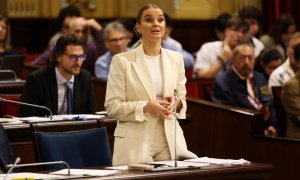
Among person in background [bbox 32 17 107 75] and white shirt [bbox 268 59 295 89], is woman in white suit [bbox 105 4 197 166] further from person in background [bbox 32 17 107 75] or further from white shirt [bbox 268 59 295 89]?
person in background [bbox 32 17 107 75]

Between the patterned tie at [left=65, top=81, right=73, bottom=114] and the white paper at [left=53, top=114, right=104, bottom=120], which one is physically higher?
the patterned tie at [left=65, top=81, right=73, bottom=114]

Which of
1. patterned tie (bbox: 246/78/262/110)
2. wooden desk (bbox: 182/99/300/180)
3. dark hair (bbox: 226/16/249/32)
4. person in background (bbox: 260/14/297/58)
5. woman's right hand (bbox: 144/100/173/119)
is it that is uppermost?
dark hair (bbox: 226/16/249/32)

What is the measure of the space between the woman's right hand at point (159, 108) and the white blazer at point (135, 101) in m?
0.08

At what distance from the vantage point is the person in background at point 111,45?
9.04 meters

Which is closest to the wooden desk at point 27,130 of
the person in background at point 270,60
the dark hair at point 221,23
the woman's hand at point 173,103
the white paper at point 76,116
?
the white paper at point 76,116

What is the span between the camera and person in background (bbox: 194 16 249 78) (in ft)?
31.9

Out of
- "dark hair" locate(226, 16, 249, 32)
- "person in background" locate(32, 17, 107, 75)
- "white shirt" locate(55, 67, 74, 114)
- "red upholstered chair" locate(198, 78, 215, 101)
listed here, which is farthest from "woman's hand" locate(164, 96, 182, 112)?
"dark hair" locate(226, 16, 249, 32)

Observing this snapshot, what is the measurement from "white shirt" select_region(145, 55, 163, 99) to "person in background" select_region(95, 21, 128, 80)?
3.65m

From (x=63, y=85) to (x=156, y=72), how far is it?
5.57 ft

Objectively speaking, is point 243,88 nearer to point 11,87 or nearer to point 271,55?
point 271,55

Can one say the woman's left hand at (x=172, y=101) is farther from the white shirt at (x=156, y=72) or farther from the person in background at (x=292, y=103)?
the person in background at (x=292, y=103)

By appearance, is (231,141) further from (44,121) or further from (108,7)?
(108,7)

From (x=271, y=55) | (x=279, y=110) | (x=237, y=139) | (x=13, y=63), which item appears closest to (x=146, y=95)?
(x=237, y=139)

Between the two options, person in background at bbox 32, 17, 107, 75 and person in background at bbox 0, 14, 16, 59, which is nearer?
person in background at bbox 32, 17, 107, 75
